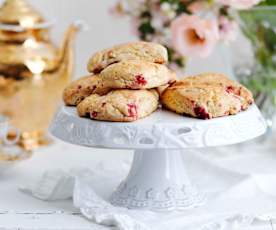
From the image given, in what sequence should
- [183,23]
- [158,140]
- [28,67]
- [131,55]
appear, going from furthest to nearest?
[28,67]
[183,23]
[131,55]
[158,140]

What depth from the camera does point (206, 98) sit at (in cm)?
116

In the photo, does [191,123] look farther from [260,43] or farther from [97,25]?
[97,25]

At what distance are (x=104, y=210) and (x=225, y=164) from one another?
42 cm

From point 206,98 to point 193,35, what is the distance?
0.43 metres

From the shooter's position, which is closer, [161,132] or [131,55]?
[161,132]

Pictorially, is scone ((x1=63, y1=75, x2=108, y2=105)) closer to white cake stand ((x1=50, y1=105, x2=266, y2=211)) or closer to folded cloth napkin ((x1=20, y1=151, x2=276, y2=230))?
white cake stand ((x1=50, y1=105, x2=266, y2=211))

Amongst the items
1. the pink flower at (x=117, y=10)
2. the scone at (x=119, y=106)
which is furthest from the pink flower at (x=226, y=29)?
the scone at (x=119, y=106)

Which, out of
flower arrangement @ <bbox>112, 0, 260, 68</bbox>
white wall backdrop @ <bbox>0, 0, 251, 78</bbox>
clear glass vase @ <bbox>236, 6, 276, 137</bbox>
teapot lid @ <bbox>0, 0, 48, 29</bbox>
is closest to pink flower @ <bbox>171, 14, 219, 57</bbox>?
flower arrangement @ <bbox>112, 0, 260, 68</bbox>

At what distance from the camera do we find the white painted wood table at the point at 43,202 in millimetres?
1200

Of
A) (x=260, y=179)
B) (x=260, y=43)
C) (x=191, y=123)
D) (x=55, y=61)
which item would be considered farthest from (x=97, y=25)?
(x=191, y=123)

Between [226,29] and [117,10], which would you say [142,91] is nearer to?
[226,29]

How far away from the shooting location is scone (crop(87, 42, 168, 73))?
1.22 metres

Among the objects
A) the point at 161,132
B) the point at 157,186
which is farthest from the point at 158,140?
the point at 157,186

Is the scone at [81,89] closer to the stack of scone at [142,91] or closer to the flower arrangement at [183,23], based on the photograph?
the stack of scone at [142,91]
